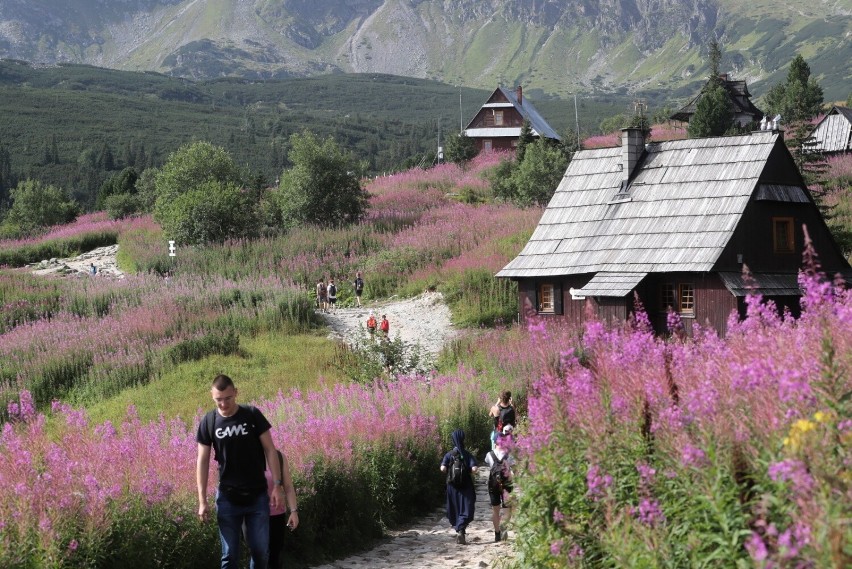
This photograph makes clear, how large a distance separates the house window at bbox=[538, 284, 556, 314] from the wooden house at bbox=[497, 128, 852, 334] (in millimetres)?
31

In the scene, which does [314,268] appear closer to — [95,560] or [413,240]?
[413,240]

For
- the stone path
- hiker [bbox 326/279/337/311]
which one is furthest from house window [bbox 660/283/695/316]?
the stone path

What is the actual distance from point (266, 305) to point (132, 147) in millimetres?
171343

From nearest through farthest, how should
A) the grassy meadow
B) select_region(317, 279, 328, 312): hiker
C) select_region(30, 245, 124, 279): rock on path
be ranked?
the grassy meadow → select_region(317, 279, 328, 312): hiker → select_region(30, 245, 124, 279): rock on path

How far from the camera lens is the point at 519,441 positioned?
36.9 feet

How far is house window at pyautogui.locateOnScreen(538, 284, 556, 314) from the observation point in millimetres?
34656

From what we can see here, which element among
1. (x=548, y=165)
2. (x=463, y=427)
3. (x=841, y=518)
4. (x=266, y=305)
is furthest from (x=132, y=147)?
(x=841, y=518)

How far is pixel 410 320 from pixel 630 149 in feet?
30.5

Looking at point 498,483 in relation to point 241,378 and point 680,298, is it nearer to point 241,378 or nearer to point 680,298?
point 241,378

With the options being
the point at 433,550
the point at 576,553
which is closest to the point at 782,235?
the point at 433,550

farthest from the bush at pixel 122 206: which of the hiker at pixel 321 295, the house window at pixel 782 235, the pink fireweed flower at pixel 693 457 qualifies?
the pink fireweed flower at pixel 693 457

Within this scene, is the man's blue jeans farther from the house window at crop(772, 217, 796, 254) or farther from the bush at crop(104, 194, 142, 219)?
the bush at crop(104, 194, 142, 219)

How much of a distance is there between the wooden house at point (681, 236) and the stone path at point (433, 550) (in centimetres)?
1563

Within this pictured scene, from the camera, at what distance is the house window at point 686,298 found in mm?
31191
